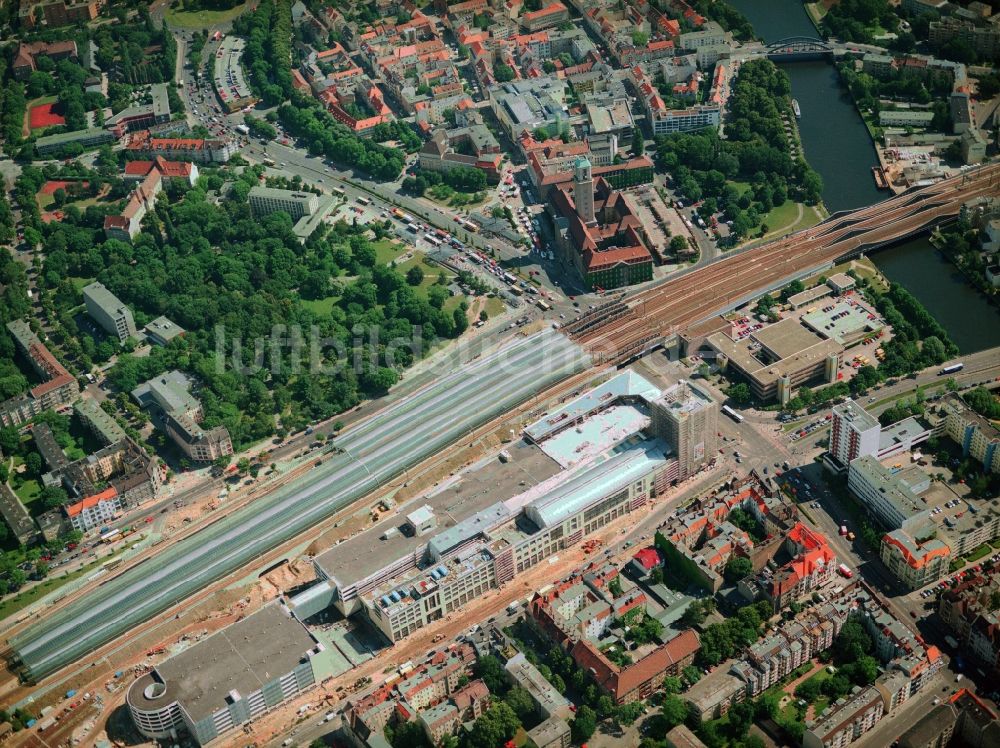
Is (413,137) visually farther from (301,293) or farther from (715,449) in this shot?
(715,449)

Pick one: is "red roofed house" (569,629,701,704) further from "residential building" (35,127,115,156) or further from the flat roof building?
"residential building" (35,127,115,156)

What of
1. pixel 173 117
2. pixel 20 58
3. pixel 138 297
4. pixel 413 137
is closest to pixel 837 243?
pixel 413 137

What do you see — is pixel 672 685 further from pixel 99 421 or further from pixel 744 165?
pixel 744 165

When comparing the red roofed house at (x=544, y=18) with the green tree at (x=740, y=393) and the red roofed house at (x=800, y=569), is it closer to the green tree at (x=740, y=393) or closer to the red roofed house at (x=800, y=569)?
the green tree at (x=740, y=393)

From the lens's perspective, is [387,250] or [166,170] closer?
[387,250]

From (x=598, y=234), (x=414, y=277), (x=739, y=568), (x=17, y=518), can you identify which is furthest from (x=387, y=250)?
(x=739, y=568)
